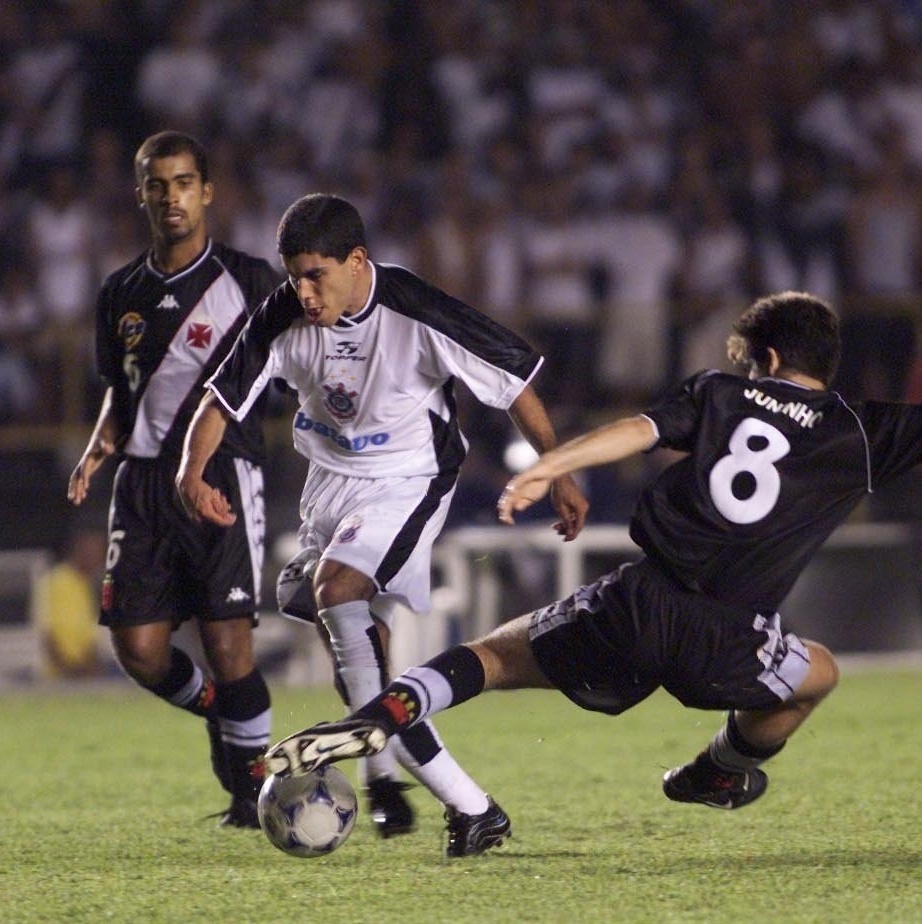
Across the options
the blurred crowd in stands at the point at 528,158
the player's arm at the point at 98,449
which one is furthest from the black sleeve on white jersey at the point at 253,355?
the blurred crowd in stands at the point at 528,158

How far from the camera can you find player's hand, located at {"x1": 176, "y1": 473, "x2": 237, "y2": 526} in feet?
16.7

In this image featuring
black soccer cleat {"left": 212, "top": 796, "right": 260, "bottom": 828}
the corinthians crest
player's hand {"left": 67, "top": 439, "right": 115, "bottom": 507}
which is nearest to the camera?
the corinthians crest

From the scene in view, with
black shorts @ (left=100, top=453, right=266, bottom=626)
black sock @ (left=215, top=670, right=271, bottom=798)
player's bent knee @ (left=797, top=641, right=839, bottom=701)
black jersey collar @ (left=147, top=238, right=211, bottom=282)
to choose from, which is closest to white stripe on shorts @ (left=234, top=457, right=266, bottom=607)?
black shorts @ (left=100, top=453, right=266, bottom=626)

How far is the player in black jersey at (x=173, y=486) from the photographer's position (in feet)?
18.8

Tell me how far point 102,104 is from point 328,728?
431 inches

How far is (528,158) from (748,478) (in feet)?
30.2

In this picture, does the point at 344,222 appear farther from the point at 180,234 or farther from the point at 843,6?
the point at 843,6

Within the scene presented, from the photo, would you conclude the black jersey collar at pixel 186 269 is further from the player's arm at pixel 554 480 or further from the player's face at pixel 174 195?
the player's arm at pixel 554 480

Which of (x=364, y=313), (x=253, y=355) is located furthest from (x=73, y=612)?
(x=364, y=313)

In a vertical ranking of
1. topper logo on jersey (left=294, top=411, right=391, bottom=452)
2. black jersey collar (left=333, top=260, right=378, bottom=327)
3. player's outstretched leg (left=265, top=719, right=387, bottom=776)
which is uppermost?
black jersey collar (left=333, top=260, right=378, bottom=327)

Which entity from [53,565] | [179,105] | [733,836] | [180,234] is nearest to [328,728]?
[733,836]

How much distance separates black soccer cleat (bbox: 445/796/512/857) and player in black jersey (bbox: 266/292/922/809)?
0.35 m

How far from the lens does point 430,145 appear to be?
46.0 feet

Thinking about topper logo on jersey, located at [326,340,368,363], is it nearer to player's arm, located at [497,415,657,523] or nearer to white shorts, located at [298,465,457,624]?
white shorts, located at [298,465,457,624]
